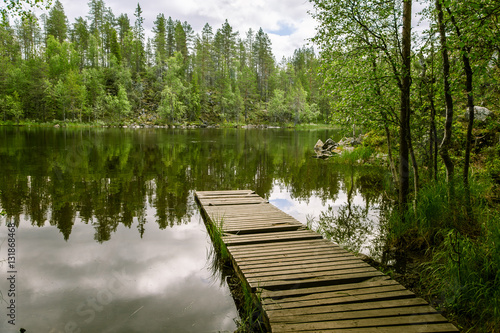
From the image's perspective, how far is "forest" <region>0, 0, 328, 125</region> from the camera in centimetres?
6869

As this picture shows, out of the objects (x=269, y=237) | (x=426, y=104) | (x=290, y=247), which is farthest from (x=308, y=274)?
(x=426, y=104)

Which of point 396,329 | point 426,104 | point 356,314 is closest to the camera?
point 396,329

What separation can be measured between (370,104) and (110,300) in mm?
6545

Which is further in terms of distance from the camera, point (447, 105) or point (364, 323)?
point (447, 105)

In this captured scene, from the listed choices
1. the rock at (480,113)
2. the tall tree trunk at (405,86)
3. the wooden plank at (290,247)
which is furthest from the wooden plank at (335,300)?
the rock at (480,113)

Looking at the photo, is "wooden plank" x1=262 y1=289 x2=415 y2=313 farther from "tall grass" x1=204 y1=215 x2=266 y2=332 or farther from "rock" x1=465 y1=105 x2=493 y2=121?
"rock" x1=465 y1=105 x2=493 y2=121

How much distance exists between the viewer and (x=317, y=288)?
15.9 feet

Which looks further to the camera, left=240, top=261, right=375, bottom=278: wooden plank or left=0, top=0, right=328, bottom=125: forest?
left=0, top=0, right=328, bottom=125: forest

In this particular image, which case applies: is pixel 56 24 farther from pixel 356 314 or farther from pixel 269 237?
pixel 356 314

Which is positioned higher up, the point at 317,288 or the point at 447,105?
the point at 447,105

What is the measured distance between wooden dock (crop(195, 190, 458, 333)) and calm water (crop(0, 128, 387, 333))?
79 cm

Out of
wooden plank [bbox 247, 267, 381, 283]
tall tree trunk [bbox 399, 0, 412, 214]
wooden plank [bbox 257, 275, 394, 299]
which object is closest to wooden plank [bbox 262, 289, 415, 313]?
wooden plank [bbox 257, 275, 394, 299]

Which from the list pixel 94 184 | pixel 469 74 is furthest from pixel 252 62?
pixel 469 74

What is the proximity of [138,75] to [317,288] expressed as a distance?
88.4m
